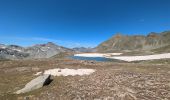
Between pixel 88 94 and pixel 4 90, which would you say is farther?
pixel 4 90

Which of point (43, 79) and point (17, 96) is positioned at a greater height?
point (43, 79)

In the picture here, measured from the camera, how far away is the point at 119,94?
20.0m

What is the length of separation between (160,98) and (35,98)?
1392 centimetres

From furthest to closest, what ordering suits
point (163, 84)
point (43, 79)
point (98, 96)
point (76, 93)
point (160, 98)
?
point (43, 79), point (163, 84), point (76, 93), point (98, 96), point (160, 98)

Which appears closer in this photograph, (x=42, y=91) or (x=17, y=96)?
(x=17, y=96)

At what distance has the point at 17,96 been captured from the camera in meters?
20.9

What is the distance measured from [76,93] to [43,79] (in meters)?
6.39

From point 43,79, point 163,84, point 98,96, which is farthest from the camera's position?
point 43,79

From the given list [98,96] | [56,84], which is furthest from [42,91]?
[98,96]

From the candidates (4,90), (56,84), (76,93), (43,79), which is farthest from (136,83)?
(4,90)

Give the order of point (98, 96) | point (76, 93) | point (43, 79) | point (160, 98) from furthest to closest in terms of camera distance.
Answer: point (43, 79), point (76, 93), point (98, 96), point (160, 98)

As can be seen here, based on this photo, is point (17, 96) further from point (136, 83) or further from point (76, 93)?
point (136, 83)

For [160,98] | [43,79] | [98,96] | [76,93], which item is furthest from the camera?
[43,79]

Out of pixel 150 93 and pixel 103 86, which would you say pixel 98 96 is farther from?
pixel 150 93
